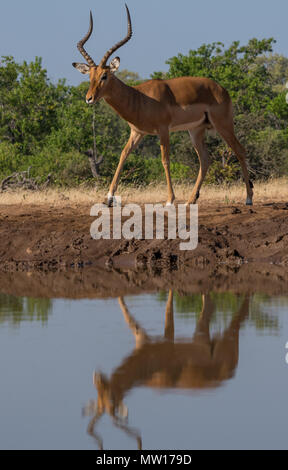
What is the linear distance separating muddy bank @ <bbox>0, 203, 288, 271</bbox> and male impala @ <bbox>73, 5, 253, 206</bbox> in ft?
3.72

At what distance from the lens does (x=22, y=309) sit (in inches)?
388

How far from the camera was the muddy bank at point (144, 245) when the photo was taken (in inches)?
547

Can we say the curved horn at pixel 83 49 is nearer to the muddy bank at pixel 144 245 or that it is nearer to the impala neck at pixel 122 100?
the impala neck at pixel 122 100

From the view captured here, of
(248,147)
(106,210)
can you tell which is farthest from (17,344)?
(248,147)

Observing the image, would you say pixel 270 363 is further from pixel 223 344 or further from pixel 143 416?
pixel 143 416

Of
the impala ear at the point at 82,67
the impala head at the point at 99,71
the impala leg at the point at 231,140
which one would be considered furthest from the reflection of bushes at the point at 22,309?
the impala leg at the point at 231,140

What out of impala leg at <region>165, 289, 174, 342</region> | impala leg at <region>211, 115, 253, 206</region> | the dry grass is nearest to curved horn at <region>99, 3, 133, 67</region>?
impala leg at <region>211, 115, 253, 206</region>

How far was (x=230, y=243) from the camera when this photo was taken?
14.3 metres

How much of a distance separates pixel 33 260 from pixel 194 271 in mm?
2707

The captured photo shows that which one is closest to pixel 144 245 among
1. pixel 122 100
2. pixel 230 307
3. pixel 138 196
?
pixel 122 100

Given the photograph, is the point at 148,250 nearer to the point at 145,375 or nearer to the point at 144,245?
the point at 144,245

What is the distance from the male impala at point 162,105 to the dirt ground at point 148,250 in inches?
42.7

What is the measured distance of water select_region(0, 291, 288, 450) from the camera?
5.31 meters

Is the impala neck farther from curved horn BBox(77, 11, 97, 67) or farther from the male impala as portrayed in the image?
curved horn BBox(77, 11, 97, 67)
